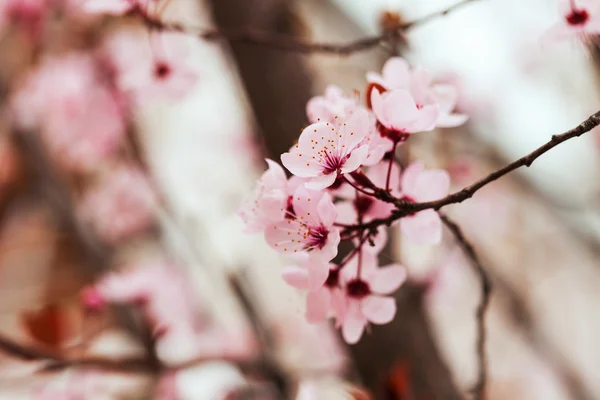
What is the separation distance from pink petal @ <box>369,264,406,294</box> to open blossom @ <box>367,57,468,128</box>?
0.12 m

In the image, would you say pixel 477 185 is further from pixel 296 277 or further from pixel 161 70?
pixel 161 70

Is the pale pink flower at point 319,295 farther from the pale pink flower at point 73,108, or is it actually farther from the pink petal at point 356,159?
the pale pink flower at point 73,108

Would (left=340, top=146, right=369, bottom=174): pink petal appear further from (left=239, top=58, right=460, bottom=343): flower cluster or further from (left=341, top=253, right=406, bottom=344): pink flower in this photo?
(left=341, top=253, right=406, bottom=344): pink flower

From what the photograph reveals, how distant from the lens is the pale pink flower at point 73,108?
148 cm

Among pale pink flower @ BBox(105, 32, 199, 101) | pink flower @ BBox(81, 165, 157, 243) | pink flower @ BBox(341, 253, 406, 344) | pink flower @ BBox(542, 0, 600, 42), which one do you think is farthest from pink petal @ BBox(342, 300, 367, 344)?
pink flower @ BBox(81, 165, 157, 243)

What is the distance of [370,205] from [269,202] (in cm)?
8

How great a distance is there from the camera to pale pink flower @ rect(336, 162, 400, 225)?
1.25ft

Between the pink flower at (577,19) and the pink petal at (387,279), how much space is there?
26 cm

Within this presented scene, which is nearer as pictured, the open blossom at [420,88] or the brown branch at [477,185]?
the brown branch at [477,185]

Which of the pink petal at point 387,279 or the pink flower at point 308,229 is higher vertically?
the pink flower at point 308,229

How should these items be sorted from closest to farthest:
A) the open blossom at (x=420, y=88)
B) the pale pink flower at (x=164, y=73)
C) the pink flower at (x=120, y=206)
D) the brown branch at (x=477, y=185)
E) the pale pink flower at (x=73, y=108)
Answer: the brown branch at (x=477, y=185)
the open blossom at (x=420, y=88)
the pale pink flower at (x=164, y=73)
the pale pink flower at (x=73, y=108)
the pink flower at (x=120, y=206)

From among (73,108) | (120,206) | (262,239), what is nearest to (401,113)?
(262,239)

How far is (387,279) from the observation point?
0.42 metres

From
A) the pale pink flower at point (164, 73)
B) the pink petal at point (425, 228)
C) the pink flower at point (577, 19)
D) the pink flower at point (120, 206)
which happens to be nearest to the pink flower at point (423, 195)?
the pink petal at point (425, 228)
